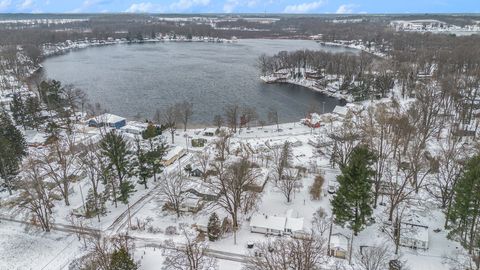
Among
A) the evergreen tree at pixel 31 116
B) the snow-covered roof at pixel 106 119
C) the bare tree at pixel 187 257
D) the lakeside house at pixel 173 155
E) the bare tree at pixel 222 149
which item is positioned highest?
the evergreen tree at pixel 31 116

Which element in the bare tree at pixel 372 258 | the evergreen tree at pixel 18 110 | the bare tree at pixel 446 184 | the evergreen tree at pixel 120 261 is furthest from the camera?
the evergreen tree at pixel 18 110

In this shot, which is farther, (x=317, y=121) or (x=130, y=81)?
(x=130, y=81)

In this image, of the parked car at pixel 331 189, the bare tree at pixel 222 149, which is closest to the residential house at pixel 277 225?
the parked car at pixel 331 189

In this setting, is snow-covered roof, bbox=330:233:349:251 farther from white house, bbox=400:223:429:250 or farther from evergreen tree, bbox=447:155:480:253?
evergreen tree, bbox=447:155:480:253

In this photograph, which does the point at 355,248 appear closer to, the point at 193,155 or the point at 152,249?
the point at 152,249

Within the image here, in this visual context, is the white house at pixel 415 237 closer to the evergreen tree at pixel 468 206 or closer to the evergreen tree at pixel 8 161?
the evergreen tree at pixel 468 206

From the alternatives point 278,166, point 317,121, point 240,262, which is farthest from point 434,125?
point 240,262
